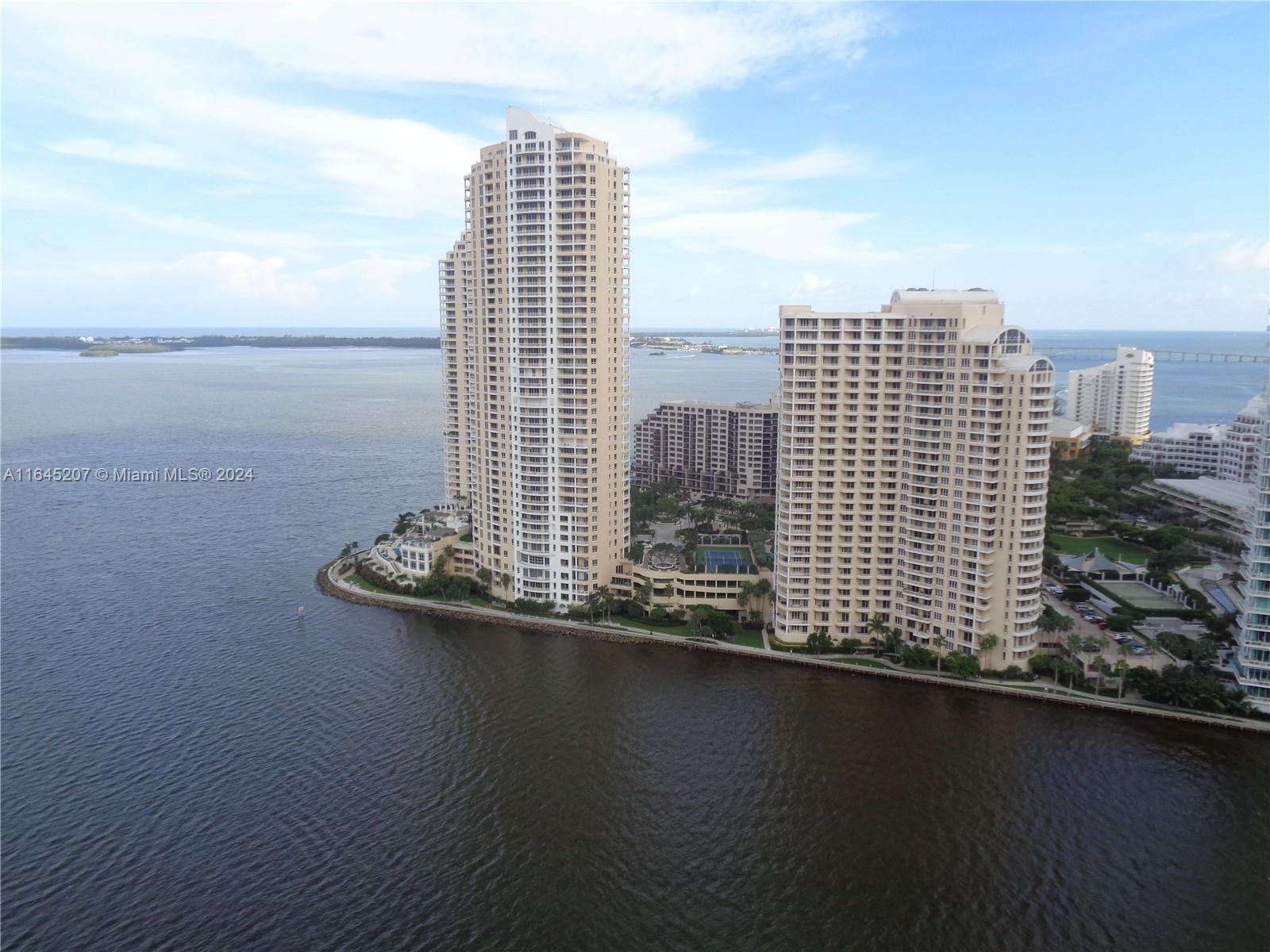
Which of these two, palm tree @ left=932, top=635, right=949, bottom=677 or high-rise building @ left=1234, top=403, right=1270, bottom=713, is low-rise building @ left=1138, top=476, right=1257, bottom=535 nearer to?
high-rise building @ left=1234, top=403, right=1270, bottom=713

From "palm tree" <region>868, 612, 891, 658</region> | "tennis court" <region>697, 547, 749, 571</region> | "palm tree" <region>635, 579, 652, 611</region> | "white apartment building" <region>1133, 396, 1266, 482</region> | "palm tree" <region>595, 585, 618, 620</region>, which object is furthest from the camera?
"white apartment building" <region>1133, 396, 1266, 482</region>

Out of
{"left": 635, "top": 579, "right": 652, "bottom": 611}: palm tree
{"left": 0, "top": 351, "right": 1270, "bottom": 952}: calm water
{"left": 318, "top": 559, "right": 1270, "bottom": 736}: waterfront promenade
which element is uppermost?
{"left": 635, "top": 579, "right": 652, "bottom": 611}: palm tree

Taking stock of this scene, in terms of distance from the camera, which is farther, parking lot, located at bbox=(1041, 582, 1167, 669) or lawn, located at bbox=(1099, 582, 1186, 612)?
lawn, located at bbox=(1099, 582, 1186, 612)

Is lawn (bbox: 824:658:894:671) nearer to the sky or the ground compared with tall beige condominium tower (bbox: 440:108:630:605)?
nearer to the ground

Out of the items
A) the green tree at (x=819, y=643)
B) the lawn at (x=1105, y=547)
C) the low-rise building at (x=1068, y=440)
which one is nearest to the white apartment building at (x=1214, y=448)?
the low-rise building at (x=1068, y=440)

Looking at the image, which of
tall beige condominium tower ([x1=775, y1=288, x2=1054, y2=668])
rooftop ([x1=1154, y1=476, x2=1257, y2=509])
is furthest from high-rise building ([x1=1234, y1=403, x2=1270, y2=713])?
rooftop ([x1=1154, y1=476, x2=1257, y2=509])
